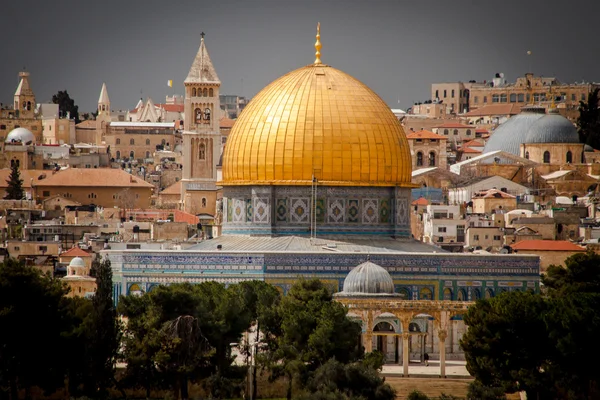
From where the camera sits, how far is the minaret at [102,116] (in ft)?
→ 479

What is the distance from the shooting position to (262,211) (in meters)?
57.4

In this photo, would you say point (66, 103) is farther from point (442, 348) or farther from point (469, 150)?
point (442, 348)

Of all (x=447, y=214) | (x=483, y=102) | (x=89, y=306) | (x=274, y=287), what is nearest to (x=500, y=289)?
(x=274, y=287)

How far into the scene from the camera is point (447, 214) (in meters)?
85.5

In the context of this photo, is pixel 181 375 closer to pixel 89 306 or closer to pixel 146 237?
pixel 89 306

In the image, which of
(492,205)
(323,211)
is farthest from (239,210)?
(492,205)

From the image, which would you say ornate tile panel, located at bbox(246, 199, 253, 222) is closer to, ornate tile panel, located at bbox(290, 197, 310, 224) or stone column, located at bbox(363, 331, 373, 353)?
ornate tile panel, located at bbox(290, 197, 310, 224)

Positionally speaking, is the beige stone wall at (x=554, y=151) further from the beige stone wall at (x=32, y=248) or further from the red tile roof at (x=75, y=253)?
the red tile roof at (x=75, y=253)

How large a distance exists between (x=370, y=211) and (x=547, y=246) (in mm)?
17228

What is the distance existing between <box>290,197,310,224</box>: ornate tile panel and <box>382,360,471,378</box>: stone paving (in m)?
5.69

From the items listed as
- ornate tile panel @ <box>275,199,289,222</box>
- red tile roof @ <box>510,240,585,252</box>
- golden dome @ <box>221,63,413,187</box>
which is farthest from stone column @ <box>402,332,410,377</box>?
red tile roof @ <box>510,240,585,252</box>

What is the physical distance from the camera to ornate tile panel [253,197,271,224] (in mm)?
57344

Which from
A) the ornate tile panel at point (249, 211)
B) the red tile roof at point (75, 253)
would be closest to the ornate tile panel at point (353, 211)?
the ornate tile panel at point (249, 211)

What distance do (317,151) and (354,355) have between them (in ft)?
36.2
